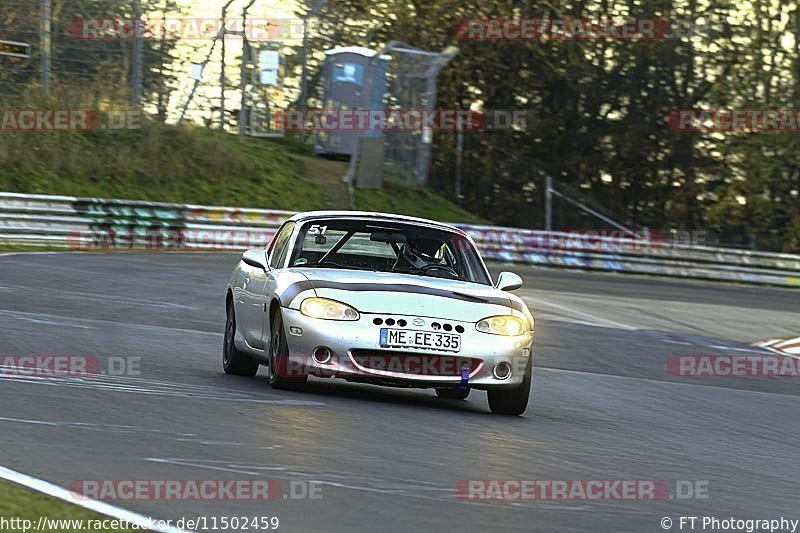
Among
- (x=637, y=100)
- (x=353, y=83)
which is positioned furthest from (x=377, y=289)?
(x=637, y=100)

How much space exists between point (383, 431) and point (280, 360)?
1.83 m

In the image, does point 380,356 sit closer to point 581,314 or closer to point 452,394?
point 452,394

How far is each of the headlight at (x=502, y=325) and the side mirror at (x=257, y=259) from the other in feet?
6.20

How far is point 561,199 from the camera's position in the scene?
136ft

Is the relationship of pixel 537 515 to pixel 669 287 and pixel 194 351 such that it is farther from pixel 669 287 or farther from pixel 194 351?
pixel 669 287

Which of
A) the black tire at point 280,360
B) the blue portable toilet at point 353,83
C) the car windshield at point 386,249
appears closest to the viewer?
the black tire at point 280,360

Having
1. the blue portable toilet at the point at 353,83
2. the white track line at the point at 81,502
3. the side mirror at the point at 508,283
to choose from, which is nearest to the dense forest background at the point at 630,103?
the blue portable toilet at the point at 353,83

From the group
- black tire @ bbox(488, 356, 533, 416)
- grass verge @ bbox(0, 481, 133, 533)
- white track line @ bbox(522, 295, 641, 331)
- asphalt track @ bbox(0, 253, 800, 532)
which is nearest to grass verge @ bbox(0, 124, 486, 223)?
white track line @ bbox(522, 295, 641, 331)

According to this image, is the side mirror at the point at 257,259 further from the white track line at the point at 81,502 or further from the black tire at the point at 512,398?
the white track line at the point at 81,502

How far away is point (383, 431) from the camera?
887 cm

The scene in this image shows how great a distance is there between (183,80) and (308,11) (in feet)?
14.1

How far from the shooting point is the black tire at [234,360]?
12.0m

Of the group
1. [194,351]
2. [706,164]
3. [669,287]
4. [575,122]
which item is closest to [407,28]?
[575,122]

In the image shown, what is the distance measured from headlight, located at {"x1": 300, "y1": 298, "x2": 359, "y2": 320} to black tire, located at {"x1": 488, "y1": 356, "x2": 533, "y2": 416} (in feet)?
3.71
